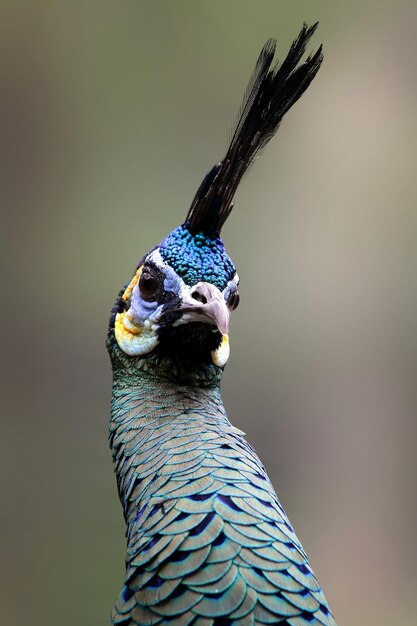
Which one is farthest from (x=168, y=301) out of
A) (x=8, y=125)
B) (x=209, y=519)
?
(x=8, y=125)

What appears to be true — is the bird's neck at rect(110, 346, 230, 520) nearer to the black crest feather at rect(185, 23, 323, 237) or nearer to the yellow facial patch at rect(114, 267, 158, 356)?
the yellow facial patch at rect(114, 267, 158, 356)

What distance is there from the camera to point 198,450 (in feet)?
2.51

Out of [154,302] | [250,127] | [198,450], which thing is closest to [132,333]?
[154,302]

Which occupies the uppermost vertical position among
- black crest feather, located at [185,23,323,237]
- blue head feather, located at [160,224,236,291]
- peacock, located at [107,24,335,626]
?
black crest feather, located at [185,23,323,237]

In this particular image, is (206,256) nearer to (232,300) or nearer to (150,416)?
(232,300)

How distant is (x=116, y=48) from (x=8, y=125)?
28 cm

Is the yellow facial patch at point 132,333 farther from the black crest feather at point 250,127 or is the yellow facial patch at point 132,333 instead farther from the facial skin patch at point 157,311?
the black crest feather at point 250,127

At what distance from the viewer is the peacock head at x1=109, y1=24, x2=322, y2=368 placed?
808mm

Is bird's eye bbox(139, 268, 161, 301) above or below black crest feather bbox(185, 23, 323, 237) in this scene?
below

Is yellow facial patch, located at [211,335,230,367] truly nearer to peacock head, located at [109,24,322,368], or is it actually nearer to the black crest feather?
peacock head, located at [109,24,322,368]

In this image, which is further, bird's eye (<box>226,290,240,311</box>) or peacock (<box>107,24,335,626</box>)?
bird's eye (<box>226,290,240,311</box>)

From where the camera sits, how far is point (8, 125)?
1.57 meters

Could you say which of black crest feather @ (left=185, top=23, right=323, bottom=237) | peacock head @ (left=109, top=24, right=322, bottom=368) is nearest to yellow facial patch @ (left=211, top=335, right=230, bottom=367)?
peacock head @ (left=109, top=24, right=322, bottom=368)

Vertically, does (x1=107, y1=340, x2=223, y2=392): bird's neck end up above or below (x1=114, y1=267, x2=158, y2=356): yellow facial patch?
below
